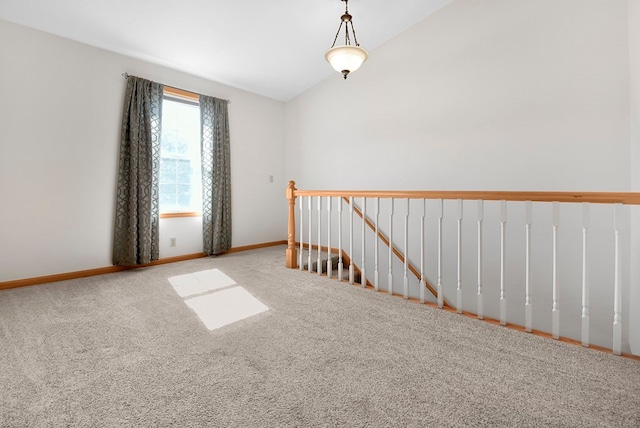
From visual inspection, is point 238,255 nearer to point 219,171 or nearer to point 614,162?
point 219,171

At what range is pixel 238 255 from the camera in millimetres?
4180

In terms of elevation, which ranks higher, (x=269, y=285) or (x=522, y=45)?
(x=522, y=45)

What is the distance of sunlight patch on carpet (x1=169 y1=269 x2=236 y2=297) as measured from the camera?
259 centimetres

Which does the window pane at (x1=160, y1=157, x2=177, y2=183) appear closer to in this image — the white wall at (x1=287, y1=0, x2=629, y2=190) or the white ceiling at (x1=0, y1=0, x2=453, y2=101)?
the white ceiling at (x1=0, y1=0, x2=453, y2=101)

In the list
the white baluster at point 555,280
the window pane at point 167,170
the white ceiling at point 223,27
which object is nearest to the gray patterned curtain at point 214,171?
the window pane at point 167,170

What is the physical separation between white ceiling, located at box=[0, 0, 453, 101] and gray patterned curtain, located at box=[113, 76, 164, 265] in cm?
53

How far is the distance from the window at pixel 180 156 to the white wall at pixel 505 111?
7.24 feet

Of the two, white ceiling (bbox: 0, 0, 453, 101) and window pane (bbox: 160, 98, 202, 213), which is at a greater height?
white ceiling (bbox: 0, 0, 453, 101)

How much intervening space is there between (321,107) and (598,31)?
3249 mm

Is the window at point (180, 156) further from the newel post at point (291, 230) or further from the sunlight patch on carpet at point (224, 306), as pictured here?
the sunlight patch on carpet at point (224, 306)

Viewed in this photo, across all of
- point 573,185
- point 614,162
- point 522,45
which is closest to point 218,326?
point 573,185

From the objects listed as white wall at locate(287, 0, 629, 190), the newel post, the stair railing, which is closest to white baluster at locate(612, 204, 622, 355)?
the stair railing

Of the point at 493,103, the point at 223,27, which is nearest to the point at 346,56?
the point at 223,27

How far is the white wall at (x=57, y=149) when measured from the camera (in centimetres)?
266
